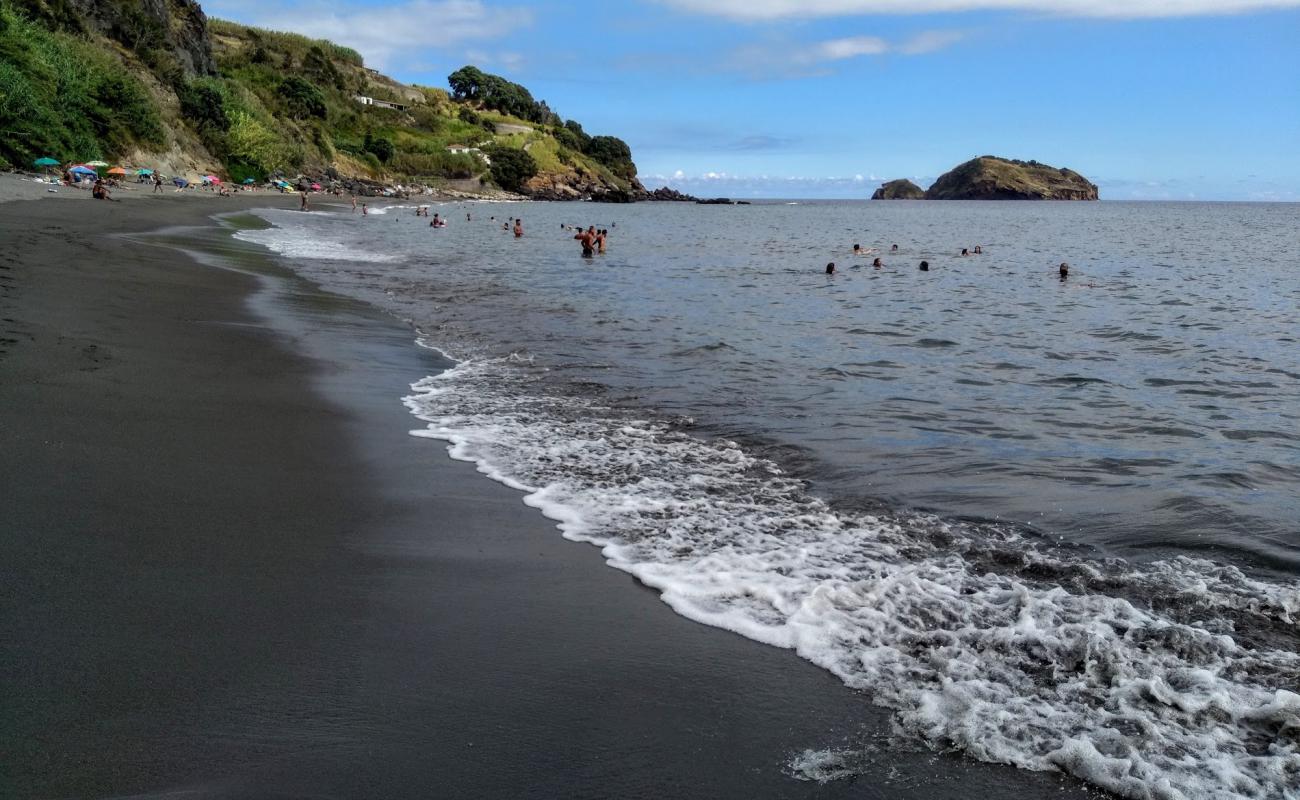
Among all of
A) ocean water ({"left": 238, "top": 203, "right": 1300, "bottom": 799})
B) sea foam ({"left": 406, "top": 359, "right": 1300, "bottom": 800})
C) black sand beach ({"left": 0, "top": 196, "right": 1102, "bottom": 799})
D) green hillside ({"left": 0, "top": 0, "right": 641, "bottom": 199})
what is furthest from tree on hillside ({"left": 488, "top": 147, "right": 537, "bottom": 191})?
sea foam ({"left": 406, "top": 359, "right": 1300, "bottom": 800})

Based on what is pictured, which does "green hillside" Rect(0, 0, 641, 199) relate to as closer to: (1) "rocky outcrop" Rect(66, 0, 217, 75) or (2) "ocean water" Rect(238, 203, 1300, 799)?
(1) "rocky outcrop" Rect(66, 0, 217, 75)

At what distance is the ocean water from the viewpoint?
3.71m

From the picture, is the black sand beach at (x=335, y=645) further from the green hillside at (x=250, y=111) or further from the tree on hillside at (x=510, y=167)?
the tree on hillside at (x=510, y=167)

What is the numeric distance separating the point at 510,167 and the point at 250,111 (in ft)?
190

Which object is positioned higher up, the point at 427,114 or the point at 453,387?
the point at 427,114

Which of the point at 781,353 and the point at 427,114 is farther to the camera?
the point at 427,114

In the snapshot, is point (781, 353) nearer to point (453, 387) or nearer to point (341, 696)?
point (453, 387)

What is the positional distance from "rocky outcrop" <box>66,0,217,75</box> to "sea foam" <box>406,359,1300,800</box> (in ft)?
232

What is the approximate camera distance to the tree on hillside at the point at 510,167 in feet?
433

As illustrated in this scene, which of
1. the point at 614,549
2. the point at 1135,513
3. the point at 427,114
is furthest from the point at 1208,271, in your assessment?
the point at 427,114

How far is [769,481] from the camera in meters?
7.09

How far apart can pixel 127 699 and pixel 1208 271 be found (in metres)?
39.0

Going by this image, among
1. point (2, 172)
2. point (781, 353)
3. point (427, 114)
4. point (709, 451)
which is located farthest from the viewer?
point (427, 114)

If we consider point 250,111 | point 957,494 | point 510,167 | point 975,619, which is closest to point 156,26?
point 250,111
